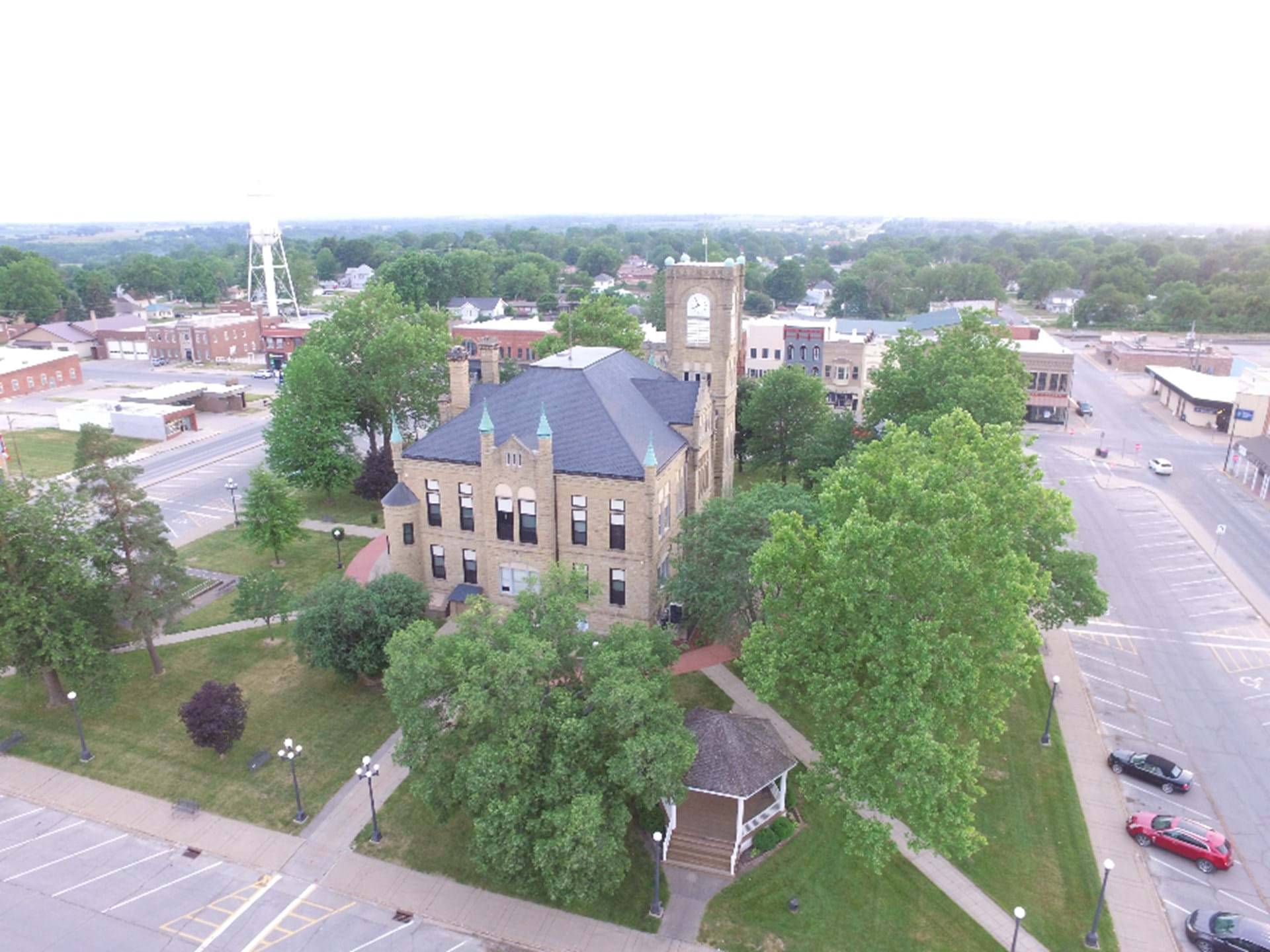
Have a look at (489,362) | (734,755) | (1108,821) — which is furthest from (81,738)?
(1108,821)

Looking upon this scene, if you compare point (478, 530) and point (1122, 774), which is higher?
point (478, 530)

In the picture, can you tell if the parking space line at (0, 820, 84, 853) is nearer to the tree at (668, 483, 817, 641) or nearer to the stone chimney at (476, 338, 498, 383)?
the tree at (668, 483, 817, 641)

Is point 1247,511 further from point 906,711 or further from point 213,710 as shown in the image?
point 213,710

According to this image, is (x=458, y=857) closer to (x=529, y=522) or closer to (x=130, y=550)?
(x=529, y=522)

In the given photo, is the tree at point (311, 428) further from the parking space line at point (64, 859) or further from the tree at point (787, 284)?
the tree at point (787, 284)

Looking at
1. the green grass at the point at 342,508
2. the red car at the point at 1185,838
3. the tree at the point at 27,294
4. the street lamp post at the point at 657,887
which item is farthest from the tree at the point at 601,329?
the tree at the point at 27,294

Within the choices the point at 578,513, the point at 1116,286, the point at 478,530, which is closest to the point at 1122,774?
the point at 578,513
